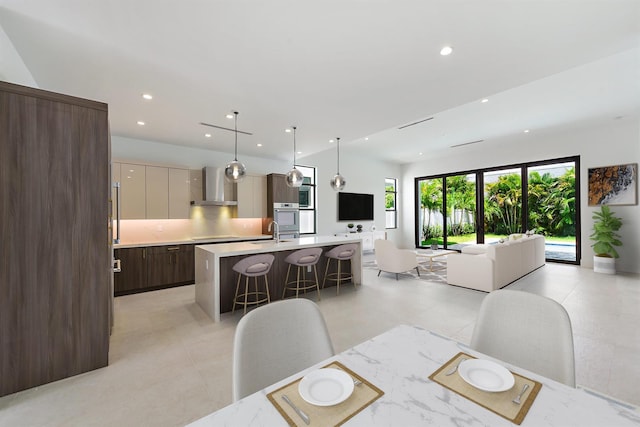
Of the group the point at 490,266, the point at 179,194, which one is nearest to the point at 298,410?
the point at 490,266

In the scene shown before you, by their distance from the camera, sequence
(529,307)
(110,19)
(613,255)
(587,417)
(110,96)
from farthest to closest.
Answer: (613,255)
(110,96)
(110,19)
(529,307)
(587,417)

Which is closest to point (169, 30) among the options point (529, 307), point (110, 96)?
point (110, 96)

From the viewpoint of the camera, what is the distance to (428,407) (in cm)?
85

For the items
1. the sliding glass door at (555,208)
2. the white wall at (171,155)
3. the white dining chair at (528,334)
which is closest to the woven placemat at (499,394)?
the white dining chair at (528,334)

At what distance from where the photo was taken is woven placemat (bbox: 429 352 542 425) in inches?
32.2

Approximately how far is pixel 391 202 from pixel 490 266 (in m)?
5.79

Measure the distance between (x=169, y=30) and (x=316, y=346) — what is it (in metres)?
2.65

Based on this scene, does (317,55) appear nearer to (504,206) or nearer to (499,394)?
(499,394)

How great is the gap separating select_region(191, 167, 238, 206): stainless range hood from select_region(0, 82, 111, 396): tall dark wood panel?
3196 millimetres

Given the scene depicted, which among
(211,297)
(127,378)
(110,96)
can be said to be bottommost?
(127,378)

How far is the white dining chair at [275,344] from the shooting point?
3.87 ft

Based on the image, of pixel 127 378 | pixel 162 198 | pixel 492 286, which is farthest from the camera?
pixel 162 198

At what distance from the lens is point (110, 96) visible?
3340 mm

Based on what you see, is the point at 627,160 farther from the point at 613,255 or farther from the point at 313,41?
the point at 313,41
